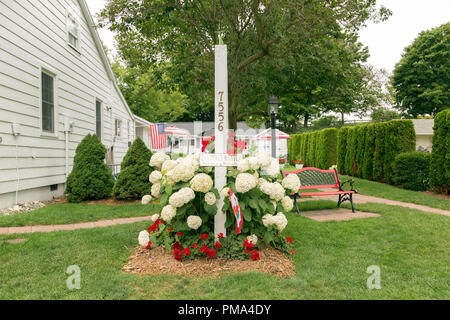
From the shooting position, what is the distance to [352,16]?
8562 mm

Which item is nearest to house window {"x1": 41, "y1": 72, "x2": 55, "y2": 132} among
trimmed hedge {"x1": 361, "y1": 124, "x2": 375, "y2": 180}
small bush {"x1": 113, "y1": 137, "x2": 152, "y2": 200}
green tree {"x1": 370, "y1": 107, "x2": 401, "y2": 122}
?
small bush {"x1": 113, "y1": 137, "x2": 152, "y2": 200}

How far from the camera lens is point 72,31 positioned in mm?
8570

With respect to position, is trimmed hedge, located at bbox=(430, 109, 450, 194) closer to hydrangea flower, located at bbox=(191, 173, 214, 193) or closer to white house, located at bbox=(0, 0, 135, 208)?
hydrangea flower, located at bbox=(191, 173, 214, 193)

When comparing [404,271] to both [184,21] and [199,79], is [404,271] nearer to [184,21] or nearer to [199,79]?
[184,21]

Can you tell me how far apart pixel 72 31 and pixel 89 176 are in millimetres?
4684

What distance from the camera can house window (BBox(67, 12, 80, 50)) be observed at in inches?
328

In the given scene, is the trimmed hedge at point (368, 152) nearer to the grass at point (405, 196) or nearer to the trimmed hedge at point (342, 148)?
the trimmed hedge at point (342, 148)

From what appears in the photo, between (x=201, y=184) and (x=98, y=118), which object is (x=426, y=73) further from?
(x=201, y=184)

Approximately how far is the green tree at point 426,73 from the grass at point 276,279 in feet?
111

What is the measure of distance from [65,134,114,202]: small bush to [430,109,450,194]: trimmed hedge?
8.32m

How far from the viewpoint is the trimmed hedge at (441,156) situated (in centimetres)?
735

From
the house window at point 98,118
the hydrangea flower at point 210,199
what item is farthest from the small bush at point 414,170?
the house window at point 98,118
